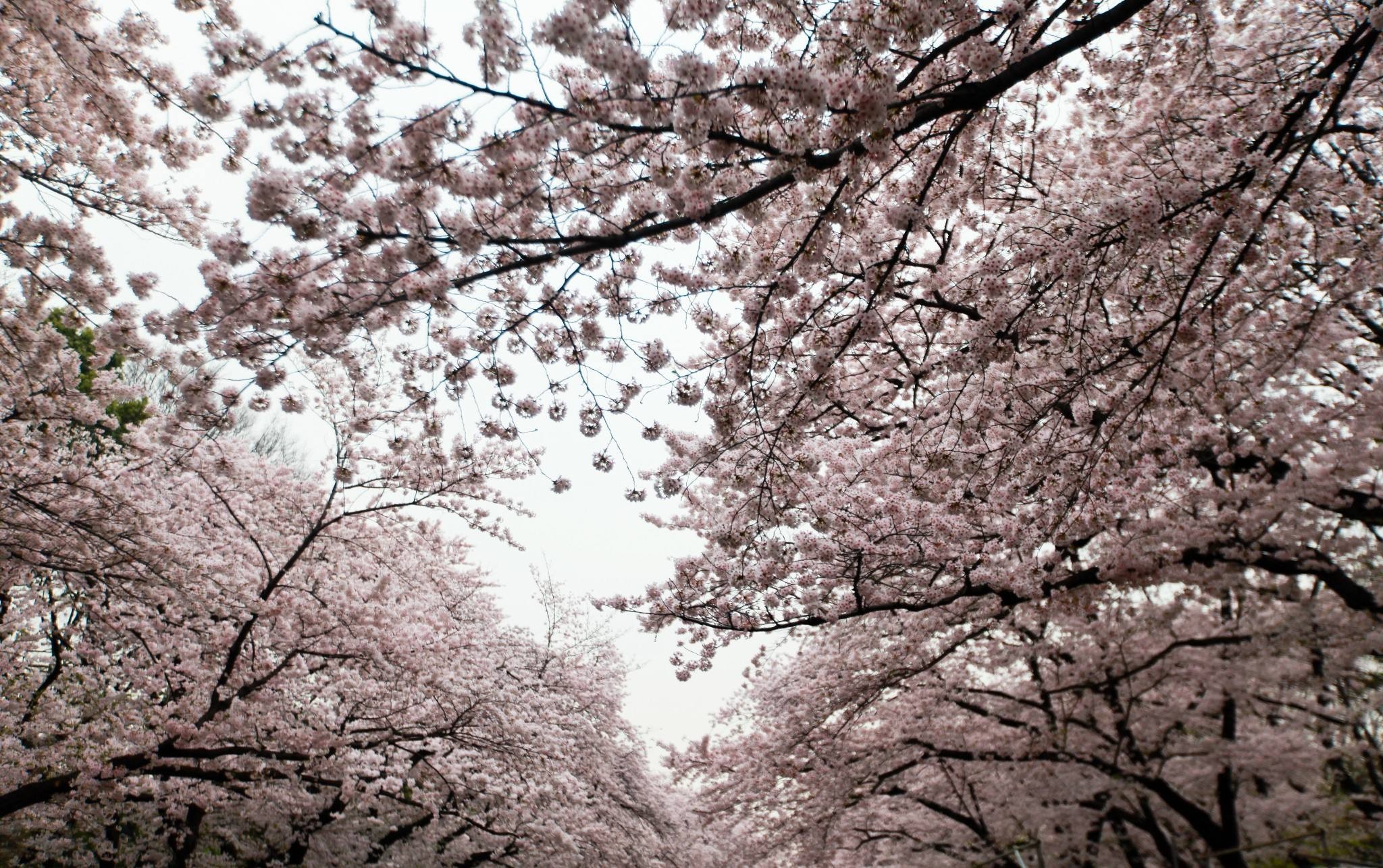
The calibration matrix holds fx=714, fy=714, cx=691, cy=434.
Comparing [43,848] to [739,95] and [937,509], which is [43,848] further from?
[739,95]

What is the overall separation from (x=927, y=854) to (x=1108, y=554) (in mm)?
8749

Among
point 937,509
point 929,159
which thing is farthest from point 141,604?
point 929,159

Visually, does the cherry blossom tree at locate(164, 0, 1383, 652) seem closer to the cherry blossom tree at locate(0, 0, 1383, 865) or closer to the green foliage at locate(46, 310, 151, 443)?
the cherry blossom tree at locate(0, 0, 1383, 865)

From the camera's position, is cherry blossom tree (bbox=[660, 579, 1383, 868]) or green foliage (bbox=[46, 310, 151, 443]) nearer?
cherry blossom tree (bbox=[660, 579, 1383, 868])

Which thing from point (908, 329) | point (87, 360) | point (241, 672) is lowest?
point (241, 672)

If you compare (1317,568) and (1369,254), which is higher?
(1369,254)

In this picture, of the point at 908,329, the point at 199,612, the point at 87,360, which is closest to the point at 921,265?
the point at 908,329

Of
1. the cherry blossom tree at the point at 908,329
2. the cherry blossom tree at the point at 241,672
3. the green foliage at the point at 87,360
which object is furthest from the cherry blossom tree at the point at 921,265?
the green foliage at the point at 87,360

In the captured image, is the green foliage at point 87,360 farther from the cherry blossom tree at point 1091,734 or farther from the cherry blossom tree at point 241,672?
the cherry blossom tree at point 1091,734

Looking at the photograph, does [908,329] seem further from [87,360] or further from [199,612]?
[87,360]

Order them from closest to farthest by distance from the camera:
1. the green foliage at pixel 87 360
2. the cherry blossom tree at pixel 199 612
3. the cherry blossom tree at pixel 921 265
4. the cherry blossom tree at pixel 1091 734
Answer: the cherry blossom tree at pixel 921 265 → the cherry blossom tree at pixel 199 612 → the cherry blossom tree at pixel 1091 734 → the green foliage at pixel 87 360

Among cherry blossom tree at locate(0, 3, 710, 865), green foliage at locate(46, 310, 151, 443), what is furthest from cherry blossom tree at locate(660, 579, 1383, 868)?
green foliage at locate(46, 310, 151, 443)

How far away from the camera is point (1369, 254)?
4.19 metres

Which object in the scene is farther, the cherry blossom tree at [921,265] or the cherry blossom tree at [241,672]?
the cherry blossom tree at [241,672]
